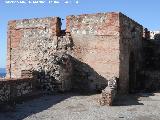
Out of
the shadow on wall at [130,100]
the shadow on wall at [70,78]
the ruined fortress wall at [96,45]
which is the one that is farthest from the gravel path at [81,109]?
the ruined fortress wall at [96,45]

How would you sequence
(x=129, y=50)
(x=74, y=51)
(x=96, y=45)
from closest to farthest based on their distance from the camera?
(x=96, y=45) → (x=74, y=51) → (x=129, y=50)

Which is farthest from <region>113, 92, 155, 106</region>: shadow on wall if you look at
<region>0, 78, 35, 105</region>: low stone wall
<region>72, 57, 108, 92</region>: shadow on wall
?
<region>0, 78, 35, 105</region>: low stone wall

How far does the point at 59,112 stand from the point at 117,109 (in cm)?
209

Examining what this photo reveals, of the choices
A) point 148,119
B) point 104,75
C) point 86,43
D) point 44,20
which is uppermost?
point 44,20

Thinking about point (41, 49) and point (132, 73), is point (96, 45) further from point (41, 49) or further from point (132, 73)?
point (132, 73)

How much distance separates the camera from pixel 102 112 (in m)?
11.0

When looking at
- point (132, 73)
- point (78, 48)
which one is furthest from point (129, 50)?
point (78, 48)

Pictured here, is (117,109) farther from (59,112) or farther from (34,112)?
(34,112)

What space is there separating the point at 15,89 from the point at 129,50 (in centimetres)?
710

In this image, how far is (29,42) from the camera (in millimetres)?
17531

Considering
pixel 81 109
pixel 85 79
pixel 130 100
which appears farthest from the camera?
pixel 85 79

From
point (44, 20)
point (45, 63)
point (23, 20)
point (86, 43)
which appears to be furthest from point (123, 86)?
point (23, 20)

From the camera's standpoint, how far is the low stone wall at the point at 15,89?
1167cm

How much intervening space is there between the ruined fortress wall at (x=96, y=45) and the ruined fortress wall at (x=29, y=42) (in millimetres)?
1032
